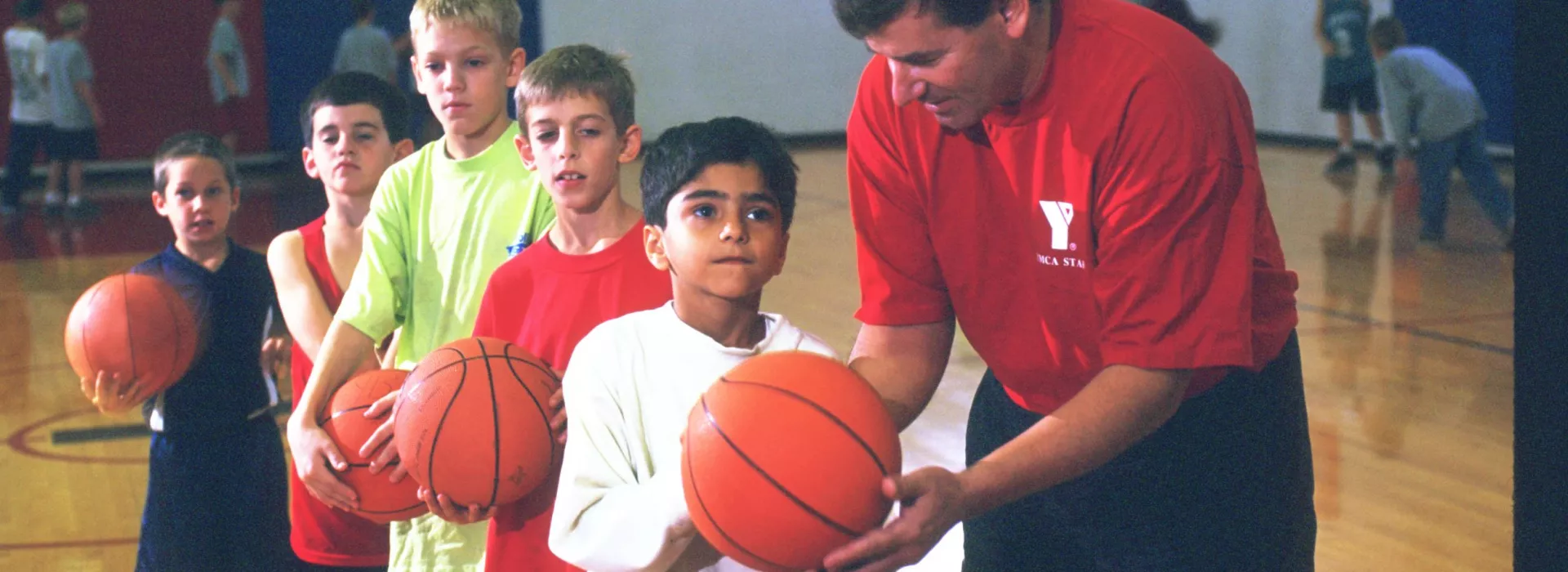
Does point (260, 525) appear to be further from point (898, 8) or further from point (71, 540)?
point (898, 8)

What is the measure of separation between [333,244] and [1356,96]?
11.6 meters

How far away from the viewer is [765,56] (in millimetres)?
16047

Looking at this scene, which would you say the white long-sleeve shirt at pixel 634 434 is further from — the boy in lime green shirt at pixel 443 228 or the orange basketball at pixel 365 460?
the boy in lime green shirt at pixel 443 228

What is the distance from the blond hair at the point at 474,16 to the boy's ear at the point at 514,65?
0.7 inches

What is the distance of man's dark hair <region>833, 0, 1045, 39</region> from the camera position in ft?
5.67

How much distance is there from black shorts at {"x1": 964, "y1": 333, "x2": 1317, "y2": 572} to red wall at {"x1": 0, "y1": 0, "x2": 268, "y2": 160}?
13470 mm

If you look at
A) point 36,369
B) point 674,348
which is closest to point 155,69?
point 36,369

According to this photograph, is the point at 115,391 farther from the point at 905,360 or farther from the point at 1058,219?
the point at 1058,219

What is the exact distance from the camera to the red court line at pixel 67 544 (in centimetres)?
429

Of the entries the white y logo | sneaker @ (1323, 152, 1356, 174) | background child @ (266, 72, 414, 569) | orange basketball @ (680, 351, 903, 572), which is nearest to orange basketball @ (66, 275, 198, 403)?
background child @ (266, 72, 414, 569)

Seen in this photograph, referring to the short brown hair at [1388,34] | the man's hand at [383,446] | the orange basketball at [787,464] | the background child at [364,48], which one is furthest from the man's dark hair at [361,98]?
the background child at [364,48]

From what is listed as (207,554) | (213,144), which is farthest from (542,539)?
(213,144)

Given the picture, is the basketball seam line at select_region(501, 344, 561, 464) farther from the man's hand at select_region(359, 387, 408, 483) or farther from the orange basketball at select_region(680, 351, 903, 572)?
the orange basketball at select_region(680, 351, 903, 572)

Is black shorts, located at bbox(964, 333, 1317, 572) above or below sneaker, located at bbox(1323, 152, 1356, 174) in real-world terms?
above
